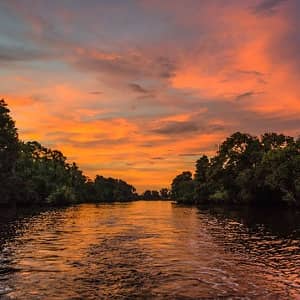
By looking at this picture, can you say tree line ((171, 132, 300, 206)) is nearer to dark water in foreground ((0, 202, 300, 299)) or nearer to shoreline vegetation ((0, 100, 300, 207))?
shoreline vegetation ((0, 100, 300, 207))

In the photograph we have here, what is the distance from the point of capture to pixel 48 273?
21297mm

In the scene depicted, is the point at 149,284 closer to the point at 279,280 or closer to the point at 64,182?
the point at 279,280

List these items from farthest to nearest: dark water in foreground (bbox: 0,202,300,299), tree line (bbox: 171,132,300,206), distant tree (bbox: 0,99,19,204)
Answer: tree line (bbox: 171,132,300,206), distant tree (bbox: 0,99,19,204), dark water in foreground (bbox: 0,202,300,299)

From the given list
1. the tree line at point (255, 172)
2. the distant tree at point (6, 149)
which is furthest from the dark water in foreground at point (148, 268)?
the tree line at point (255, 172)

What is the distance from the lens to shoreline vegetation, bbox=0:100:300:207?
99625 millimetres

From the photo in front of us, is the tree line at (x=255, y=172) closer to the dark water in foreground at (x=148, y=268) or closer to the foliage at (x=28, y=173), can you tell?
the foliage at (x=28, y=173)

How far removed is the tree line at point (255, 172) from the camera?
104 meters

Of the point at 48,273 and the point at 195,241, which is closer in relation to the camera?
the point at 48,273

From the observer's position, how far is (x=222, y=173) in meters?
146

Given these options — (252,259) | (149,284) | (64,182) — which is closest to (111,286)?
(149,284)

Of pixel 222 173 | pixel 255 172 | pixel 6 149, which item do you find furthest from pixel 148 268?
pixel 222 173

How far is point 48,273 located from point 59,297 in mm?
4852

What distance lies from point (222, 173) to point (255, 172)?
27.4m

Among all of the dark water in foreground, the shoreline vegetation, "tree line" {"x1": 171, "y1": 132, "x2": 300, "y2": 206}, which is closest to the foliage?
the shoreline vegetation
